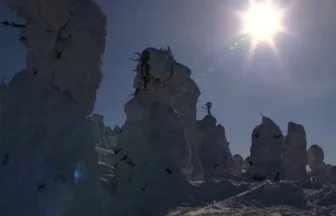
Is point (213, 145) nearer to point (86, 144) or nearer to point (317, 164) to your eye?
point (317, 164)

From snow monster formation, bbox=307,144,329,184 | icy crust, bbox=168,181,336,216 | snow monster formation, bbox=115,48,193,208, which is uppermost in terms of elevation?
snow monster formation, bbox=307,144,329,184

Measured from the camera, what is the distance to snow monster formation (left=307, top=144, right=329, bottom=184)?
128ft

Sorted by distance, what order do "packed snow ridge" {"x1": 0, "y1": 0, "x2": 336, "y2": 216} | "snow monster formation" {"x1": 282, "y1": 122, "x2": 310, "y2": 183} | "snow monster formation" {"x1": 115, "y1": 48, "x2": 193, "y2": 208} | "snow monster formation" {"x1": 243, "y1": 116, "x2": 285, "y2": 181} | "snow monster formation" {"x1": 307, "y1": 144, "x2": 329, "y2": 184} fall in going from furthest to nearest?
1. "snow monster formation" {"x1": 307, "y1": 144, "x2": 329, "y2": 184}
2. "snow monster formation" {"x1": 282, "y1": 122, "x2": 310, "y2": 183}
3. "snow monster formation" {"x1": 243, "y1": 116, "x2": 285, "y2": 181}
4. "snow monster formation" {"x1": 115, "y1": 48, "x2": 193, "y2": 208}
5. "packed snow ridge" {"x1": 0, "y1": 0, "x2": 336, "y2": 216}

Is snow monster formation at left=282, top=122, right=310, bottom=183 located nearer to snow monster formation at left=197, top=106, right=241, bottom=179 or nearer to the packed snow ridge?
snow monster formation at left=197, top=106, right=241, bottom=179

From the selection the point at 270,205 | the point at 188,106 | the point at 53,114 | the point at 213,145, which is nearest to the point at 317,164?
the point at 213,145

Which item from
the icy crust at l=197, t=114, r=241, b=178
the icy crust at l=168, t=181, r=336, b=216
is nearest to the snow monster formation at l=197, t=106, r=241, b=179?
the icy crust at l=197, t=114, r=241, b=178

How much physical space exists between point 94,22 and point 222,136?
23.7 metres

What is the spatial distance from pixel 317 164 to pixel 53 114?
35.5 meters

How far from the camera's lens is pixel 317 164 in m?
39.2

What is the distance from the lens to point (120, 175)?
41.1 ft

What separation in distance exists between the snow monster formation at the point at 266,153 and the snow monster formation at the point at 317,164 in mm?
19325

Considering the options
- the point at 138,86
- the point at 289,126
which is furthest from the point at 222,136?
the point at 138,86

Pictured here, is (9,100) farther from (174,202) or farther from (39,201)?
(174,202)

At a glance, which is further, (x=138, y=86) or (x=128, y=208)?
(x=138, y=86)
